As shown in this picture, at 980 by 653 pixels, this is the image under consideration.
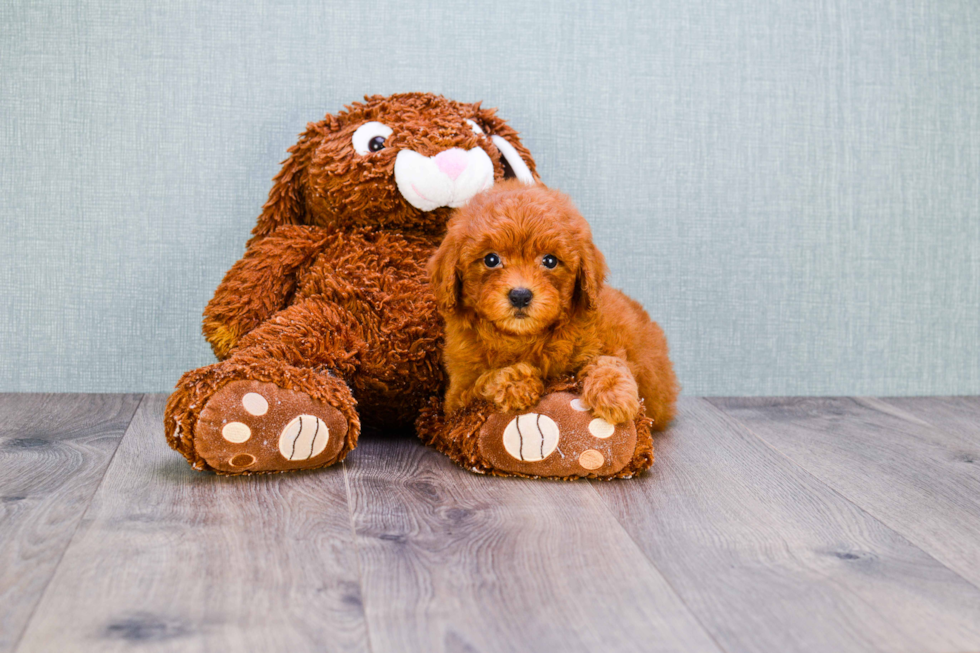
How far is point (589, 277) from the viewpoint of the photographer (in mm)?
1148

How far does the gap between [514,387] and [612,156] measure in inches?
29.4

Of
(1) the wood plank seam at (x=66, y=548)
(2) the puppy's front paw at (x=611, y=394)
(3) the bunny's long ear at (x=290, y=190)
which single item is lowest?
(1) the wood plank seam at (x=66, y=548)

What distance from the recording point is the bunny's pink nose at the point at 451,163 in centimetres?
136

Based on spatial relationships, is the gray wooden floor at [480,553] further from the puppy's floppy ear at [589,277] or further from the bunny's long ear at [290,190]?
the bunny's long ear at [290,190]

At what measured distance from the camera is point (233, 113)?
1.65 metres

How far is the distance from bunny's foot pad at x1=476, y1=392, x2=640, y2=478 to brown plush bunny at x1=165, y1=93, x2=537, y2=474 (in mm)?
212

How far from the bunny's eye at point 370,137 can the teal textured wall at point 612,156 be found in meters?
0.28

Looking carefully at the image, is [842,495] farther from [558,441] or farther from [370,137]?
[370,137]

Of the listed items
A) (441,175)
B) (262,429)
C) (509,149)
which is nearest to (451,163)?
(441,175)

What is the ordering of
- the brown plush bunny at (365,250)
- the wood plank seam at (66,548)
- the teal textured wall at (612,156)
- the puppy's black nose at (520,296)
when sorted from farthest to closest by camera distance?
the teal textured wall at (612,156) < the brown plush bunny at (365,250) < the puppy's black nose at (520,296) < the wood plank seam at (66,548)

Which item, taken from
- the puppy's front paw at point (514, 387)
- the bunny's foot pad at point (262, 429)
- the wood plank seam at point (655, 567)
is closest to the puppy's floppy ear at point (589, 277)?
the puppy's front paw at point (514, 387)

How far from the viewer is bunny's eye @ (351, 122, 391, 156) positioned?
141cm

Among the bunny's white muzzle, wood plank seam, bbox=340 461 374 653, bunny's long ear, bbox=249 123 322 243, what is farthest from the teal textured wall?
wood plank seam, bbox=340 461 374 653

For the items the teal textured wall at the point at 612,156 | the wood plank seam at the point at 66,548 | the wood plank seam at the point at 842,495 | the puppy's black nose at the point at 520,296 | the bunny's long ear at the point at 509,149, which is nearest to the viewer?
the wood plank seam at the point at 66,548
